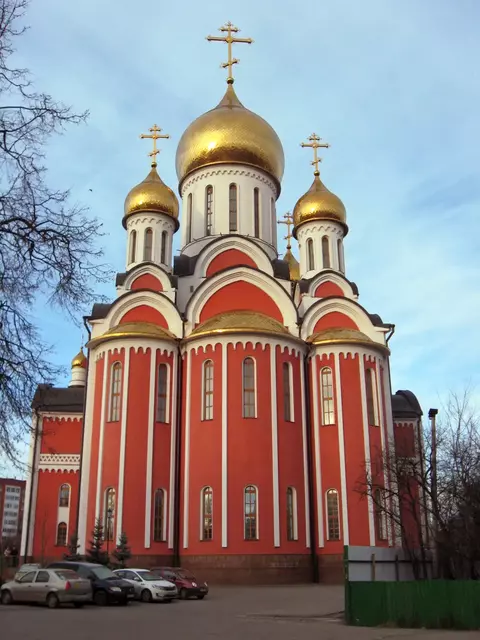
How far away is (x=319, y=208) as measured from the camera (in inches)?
1142

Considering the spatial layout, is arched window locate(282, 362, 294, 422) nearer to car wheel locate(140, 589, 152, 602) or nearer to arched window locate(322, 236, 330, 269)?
arched window locate(322, 236, 330, 269)

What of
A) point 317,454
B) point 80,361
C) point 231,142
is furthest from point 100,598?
point 80,361

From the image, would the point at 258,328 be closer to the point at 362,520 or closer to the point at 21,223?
the point at 362,520

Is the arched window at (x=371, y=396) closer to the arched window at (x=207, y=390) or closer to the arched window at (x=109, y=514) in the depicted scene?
the arched window at (x=207, y=390)

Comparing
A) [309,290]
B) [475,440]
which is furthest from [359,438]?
[309,290]

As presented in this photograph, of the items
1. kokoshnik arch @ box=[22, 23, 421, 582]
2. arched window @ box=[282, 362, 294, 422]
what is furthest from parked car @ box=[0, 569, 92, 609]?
arched window @ box=[282, 362, 294, 422]

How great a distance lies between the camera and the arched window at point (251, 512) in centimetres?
2141

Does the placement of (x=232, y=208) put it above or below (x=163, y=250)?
above

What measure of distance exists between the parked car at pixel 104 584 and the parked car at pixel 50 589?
0.42 meters

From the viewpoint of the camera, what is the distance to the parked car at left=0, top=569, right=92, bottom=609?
1355 centimetres

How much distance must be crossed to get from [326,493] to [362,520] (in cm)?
146

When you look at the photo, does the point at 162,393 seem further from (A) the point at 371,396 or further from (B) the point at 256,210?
(B) the point at 256,210

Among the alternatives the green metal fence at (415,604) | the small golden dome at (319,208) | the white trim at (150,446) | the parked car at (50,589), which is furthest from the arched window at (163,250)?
the green metal fence at (415,604)

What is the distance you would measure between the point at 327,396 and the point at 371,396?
162 centimetres
